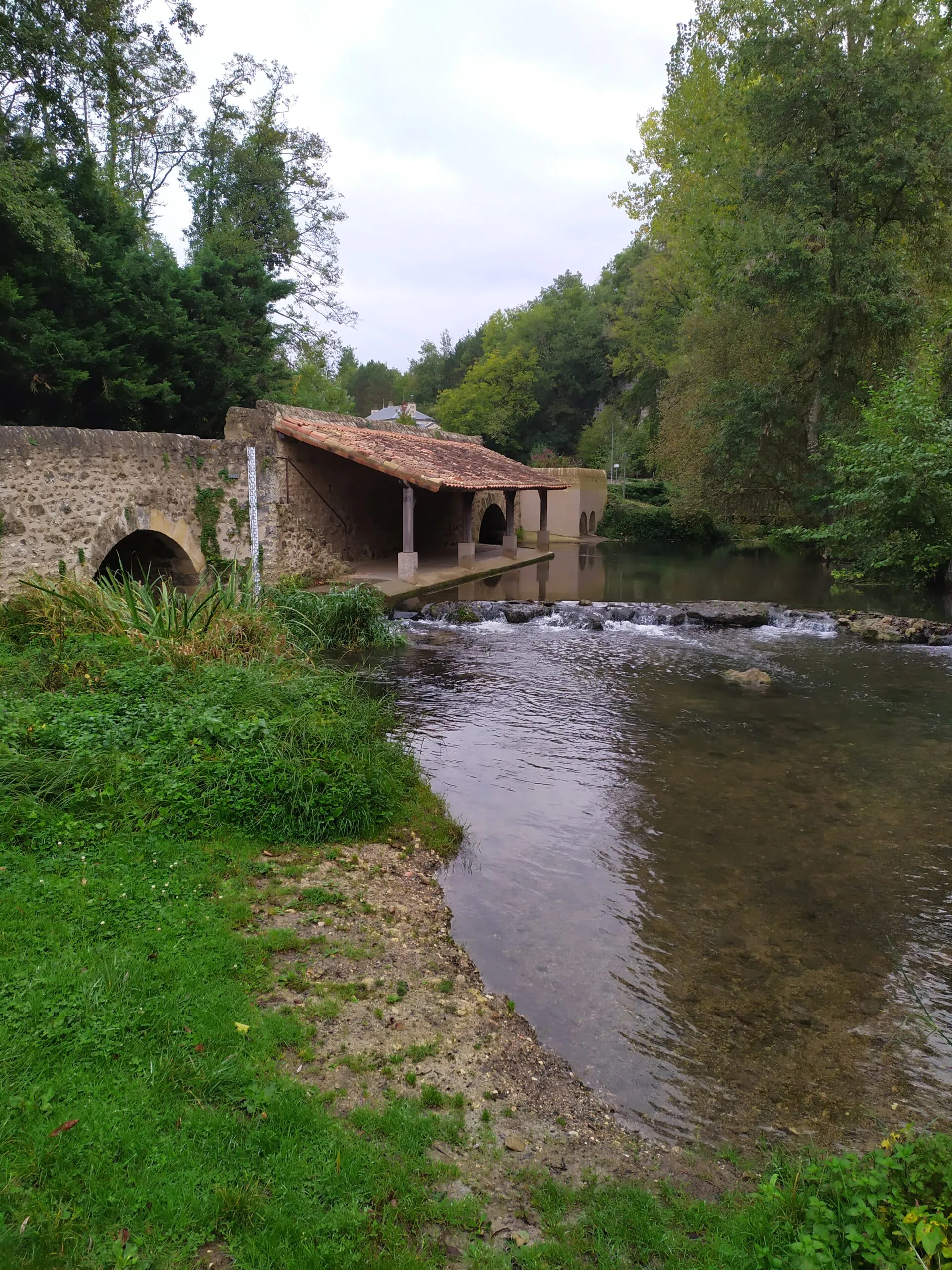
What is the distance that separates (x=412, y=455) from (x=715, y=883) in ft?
44.0

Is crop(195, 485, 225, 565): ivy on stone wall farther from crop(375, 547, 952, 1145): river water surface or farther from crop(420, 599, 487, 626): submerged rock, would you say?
crop(375, 547, 952, 1145): river water surface

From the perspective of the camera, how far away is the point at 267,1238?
233 centimetres

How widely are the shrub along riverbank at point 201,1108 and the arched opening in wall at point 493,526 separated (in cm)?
2346

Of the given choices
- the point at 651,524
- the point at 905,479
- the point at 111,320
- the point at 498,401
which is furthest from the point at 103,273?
the point at 498,401

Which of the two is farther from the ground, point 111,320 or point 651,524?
point 111,320

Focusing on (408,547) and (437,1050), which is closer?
(437,1050)

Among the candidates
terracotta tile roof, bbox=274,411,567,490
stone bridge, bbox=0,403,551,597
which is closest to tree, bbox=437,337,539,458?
terracotta tile roof, bbox=274,411,567,490

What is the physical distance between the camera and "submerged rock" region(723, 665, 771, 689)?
1105 centimetres

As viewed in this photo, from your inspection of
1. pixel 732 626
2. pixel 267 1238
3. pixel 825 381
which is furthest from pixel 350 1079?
pixel 825 381

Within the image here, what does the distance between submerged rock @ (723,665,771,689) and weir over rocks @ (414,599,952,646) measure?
3.88 metres

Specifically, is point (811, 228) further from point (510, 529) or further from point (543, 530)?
point (543, 530)

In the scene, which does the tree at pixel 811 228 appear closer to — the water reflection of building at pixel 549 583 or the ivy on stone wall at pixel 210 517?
the water reflection of building at pixel 549 583

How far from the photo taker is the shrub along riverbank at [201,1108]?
7.64 feet

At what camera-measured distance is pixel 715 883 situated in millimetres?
5527
